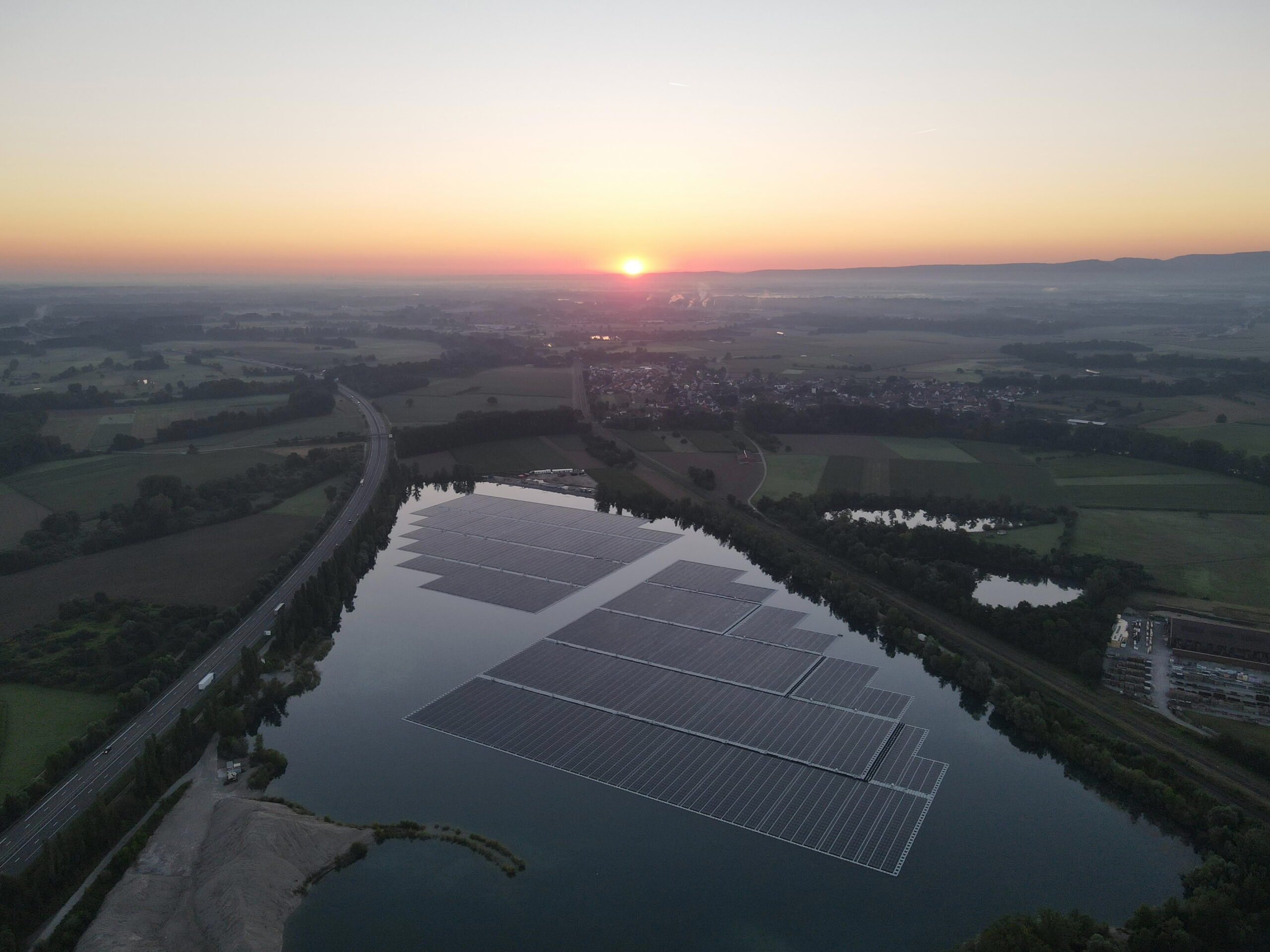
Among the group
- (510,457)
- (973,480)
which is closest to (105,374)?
(510,457)

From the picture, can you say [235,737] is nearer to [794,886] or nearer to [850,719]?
[794,886]

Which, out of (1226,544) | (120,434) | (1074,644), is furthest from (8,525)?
(1226,544)

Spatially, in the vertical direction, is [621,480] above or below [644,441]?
below

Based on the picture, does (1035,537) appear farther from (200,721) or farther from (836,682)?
(200,721)

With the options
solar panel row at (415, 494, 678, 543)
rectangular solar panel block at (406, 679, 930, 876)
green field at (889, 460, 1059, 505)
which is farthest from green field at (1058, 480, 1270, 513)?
rectangular solar panel block at (406, 679, 930, 876)

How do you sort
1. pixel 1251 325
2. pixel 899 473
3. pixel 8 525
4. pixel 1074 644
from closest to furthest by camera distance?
pixel 1074 644
pixel 8 525
pixel 899 473
pixel 1251 325

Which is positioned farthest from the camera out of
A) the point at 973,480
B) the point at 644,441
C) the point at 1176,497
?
the point at 644,441
